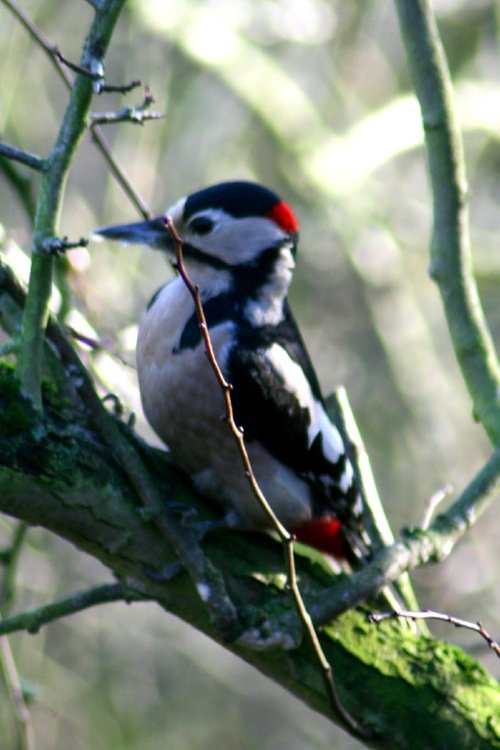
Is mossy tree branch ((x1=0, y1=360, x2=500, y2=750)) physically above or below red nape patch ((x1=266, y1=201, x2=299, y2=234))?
below

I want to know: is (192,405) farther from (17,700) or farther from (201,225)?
(17,700)

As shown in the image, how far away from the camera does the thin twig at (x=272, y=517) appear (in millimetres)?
1918

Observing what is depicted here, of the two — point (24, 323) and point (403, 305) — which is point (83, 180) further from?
point (24, 323)

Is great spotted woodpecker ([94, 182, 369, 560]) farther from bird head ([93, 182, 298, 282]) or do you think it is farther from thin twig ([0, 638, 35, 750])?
thin twig ([0, 638, 35, 750])

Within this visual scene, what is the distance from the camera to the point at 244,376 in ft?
8.93

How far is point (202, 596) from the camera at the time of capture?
89.4 inches

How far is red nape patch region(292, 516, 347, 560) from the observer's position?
10.1ft

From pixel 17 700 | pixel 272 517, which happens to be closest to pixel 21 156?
pixel 272 517

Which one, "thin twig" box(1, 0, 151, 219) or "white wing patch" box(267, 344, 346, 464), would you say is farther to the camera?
"white wing patch" box(267, 344, 346, 464)

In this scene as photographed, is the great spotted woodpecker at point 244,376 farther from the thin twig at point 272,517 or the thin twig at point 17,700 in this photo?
the thin twig at point 17,700

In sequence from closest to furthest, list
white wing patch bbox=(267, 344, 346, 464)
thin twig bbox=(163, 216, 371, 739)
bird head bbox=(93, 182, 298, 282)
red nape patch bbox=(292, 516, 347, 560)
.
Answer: thin twig bbox=(163, 216, 371, 739)
white wing patch bbox=(267, 344, 346, 464)
bird head bbox=(93, 182, 298, 282)
red nape patch bbox=(292, 516, 347, 560)

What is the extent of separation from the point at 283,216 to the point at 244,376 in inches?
21.8

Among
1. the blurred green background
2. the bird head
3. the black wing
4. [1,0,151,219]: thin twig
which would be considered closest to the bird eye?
the bird head

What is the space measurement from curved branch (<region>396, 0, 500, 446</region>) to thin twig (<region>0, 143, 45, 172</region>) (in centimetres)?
111
